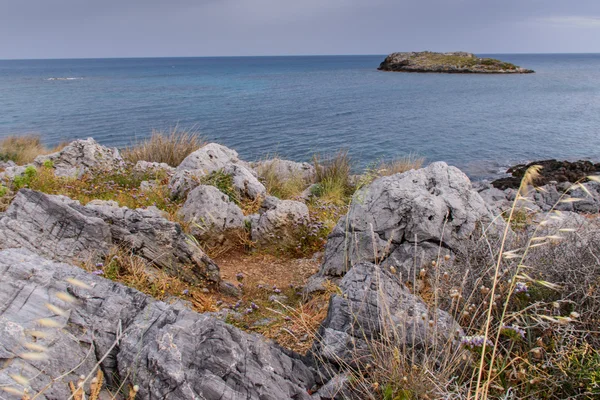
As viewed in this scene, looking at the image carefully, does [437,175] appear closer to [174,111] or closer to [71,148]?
Result: [71,148]

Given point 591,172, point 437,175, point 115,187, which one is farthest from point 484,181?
point 115,187

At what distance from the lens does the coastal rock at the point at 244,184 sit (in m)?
8.84

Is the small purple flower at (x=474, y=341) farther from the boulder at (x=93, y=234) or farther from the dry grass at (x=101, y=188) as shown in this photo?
the dry grass at (x=101, y=188)

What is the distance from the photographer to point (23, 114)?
38.4 meters

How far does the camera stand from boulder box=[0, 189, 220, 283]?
458 cm

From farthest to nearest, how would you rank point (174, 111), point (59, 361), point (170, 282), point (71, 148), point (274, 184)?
point (174, 111)
point (71, 148)
point (274, 184)
point (170, 282)
point (59, 361)

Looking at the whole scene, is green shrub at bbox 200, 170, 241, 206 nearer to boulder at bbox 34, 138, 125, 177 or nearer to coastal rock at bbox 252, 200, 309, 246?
coastal rock at bbox 252, 200, 309, 246

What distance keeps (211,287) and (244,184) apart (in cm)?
393

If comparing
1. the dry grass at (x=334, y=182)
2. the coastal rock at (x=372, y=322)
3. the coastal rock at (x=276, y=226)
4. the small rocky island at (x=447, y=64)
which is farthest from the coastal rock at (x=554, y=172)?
the small rocky island at (x=447, y=64)

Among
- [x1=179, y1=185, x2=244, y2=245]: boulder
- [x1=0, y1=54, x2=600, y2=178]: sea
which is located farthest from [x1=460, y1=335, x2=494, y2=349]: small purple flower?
[x1=0, y1=54, x2=600, y2=178]: sea

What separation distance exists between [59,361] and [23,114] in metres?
43.9

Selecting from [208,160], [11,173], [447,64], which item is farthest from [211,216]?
[447,64]

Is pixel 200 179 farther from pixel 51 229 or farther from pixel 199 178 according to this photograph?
pixel 51 229

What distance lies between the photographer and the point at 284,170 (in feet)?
44.3
